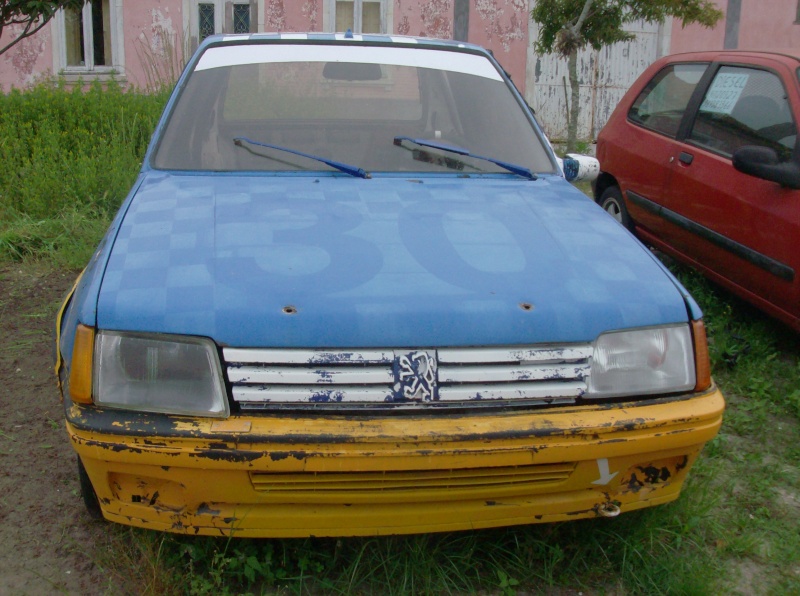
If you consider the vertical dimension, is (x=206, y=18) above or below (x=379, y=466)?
above

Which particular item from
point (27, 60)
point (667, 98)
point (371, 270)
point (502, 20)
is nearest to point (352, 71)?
point (371, 270)

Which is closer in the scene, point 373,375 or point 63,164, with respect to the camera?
point 373,375

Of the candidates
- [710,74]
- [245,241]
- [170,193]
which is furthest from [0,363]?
[710,74]

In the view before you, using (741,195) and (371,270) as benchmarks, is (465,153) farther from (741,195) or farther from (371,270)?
(741,195)

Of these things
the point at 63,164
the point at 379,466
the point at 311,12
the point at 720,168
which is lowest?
the point at 379,466

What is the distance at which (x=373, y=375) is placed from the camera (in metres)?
1.94

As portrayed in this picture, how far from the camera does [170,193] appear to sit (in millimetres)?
2674

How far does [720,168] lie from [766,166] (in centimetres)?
51

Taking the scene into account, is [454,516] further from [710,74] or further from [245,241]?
[710,74]

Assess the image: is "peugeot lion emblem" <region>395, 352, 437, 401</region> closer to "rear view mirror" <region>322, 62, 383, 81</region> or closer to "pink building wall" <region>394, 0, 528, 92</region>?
"rear view mirror" <region>322, 62, 383, 81</region>

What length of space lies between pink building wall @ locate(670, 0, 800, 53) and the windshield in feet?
36.2

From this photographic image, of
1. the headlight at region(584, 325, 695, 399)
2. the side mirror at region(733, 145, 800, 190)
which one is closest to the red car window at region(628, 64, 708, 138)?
the side mirror at region(733, 145, 800, 190)

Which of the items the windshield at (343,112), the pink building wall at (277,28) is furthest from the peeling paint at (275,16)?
the windshield at (343,112)

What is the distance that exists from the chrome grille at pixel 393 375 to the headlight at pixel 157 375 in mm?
59
